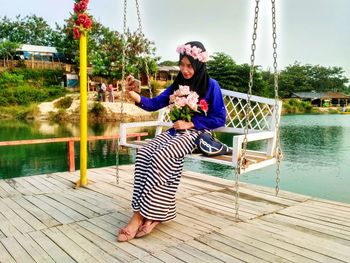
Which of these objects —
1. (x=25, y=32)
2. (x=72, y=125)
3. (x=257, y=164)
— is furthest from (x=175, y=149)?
(x=25, y=32)

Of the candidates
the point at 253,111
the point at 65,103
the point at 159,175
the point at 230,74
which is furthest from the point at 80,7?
the point at 230,74

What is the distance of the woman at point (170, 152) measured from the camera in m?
2.65

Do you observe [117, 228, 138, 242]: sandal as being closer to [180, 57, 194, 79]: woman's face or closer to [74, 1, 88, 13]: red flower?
[180, 57, 194, 79]: woman's face

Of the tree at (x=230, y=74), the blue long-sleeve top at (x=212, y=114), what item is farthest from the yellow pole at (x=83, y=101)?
the tree at (x=230, y=74)

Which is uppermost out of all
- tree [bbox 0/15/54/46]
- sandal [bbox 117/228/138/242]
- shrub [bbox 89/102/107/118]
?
tree [bbox 0/15/54/46]

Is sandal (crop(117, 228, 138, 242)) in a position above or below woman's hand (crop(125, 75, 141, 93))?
below

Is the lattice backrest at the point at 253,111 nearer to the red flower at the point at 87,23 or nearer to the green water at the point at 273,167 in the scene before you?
the red flower at the point at 87,23

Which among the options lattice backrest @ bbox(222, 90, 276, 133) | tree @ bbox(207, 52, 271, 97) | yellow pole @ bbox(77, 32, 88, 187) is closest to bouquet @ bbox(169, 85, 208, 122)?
lattice backrest @ bbox(222, 90, 276, 133)

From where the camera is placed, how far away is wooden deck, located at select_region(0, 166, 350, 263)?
7.81 feet

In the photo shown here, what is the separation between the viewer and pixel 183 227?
2.92m

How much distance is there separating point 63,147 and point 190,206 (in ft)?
48.0

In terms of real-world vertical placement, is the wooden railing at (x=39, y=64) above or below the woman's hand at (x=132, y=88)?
above

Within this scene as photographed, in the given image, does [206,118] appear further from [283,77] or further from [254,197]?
[283,77]

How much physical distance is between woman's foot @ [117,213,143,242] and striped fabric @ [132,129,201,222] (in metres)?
0.07
